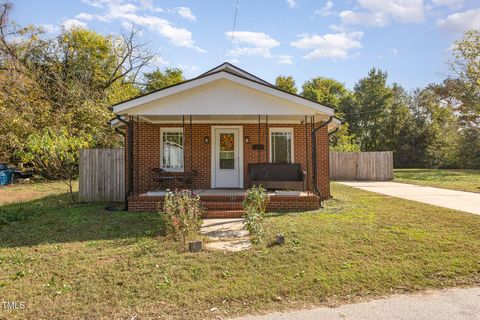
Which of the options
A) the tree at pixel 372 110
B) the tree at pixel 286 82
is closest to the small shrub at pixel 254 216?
the tree at pixel 286 82

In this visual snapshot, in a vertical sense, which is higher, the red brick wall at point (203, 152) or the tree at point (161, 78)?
the tree at point (161, 78)

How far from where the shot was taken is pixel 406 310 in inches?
137

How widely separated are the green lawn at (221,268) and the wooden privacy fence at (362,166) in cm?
1396

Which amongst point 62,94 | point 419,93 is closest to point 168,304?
point 62,94

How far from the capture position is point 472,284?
4137 millimetres

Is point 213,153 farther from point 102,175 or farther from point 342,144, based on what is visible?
point 342,144

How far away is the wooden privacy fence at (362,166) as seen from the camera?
2059 centimetres

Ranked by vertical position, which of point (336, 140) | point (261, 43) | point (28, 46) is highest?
point (28, 46)

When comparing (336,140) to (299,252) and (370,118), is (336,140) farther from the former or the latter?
(299,252)

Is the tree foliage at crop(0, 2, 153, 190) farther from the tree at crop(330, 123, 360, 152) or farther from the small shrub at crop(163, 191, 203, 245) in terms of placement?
the tree at crop(330, 123, 360, 152)

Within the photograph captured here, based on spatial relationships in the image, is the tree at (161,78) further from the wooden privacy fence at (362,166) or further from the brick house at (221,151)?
the brick house at (221,151)

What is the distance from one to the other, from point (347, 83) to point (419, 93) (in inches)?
333

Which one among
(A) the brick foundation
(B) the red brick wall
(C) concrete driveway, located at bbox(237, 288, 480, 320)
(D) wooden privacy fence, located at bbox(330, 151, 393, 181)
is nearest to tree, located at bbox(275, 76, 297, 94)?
(D) wooden privacy fence, located at bbox(330, 151, 393, 181)

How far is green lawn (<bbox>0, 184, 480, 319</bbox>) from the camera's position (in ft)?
12.0
